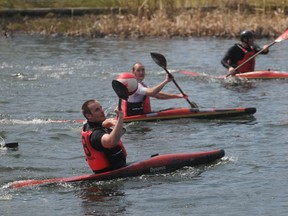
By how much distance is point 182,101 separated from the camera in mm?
19281

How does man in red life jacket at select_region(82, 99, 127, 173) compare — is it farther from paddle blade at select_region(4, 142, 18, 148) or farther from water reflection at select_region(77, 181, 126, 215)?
paddle blade at select_region(4, 142, 18, 148)

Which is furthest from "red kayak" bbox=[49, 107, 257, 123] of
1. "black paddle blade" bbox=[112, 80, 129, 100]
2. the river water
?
"black paddle blade" bbox=[112, 80, 129, 100]

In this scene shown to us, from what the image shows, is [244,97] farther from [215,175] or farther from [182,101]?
[215,175]

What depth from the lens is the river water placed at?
10531 mm

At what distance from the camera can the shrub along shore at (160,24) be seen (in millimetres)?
30719

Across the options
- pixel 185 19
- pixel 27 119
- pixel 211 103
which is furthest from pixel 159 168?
pixel 185 19

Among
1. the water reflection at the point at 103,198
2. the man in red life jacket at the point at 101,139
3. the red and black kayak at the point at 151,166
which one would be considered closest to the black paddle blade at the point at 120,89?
the man in red life jacket at the point at 101,139

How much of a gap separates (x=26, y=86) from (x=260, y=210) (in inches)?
510

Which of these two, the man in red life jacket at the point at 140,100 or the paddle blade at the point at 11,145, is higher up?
the man in red life jacket at the point at 140,100

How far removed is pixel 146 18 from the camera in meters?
32.9

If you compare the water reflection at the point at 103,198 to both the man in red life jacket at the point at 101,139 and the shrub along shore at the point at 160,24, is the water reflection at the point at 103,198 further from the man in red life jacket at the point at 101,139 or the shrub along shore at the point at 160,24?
the shrub along shore at the point at 160,24

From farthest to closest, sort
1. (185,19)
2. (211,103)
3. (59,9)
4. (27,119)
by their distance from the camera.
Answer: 1. (59,9)
2. (185,19)
3. (211,103)
4. (27,119)

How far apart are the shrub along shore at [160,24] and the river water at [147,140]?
2.80 meters

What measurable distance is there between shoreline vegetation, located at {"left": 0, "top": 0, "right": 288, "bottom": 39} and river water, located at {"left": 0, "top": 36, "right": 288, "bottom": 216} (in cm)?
303
